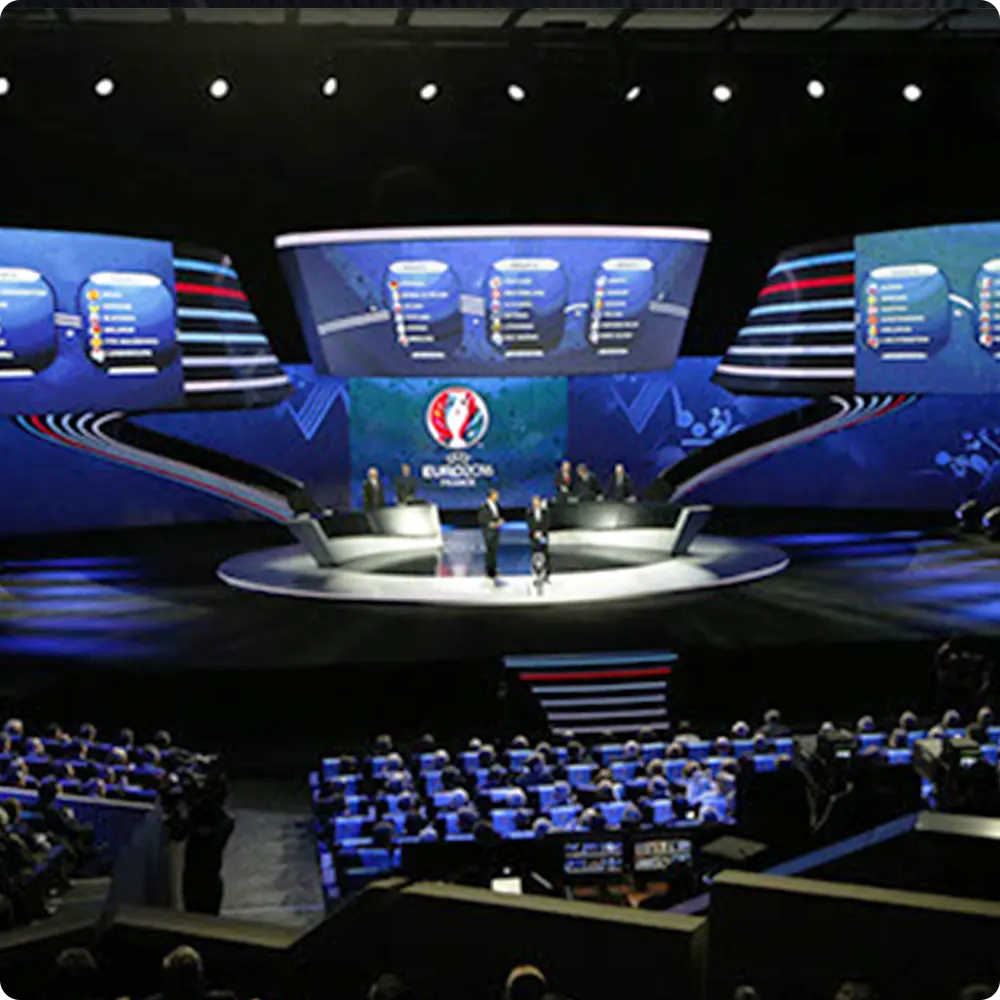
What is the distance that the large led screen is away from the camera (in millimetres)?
17734

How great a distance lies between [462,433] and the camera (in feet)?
69.5

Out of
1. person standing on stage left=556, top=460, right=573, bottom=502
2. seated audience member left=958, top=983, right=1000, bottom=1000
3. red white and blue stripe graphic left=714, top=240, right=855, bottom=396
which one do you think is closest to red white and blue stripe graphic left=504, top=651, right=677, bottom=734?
person standing on stage left=556, top=460, right=573, bottom=502

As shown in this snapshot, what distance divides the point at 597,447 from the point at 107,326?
26.1ft

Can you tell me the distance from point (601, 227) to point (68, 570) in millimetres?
8469

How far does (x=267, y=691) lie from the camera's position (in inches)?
440

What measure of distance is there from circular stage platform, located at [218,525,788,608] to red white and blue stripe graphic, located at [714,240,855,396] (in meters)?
3.14

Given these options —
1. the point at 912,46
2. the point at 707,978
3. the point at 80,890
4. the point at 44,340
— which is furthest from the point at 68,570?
the point at 707,978

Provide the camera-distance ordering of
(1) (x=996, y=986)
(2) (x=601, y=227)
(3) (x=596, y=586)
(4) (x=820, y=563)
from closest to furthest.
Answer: (1) (x=996, y=986), (3) (x=596, y=586), (4) (x=820, y=563), (2) (x=601, y=227)

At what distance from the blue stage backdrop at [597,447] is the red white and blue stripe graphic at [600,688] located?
9803 mm

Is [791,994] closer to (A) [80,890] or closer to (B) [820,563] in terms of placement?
(A) [80,890]

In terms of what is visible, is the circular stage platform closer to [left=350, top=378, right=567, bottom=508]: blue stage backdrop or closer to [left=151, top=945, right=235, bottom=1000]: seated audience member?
[left=350, top=378, right=567, bottom=508]: blue stage backdrop

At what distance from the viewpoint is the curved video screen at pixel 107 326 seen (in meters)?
16.4

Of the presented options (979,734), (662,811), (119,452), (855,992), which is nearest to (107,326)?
(119,452)

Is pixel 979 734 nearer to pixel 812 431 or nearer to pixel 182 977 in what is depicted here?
pixel 182 977
